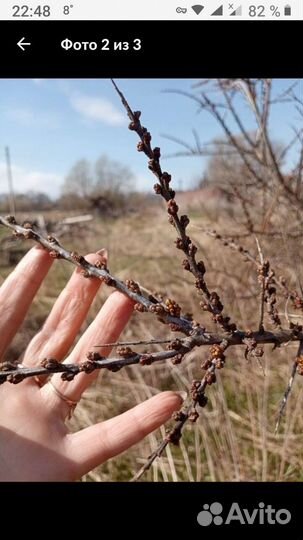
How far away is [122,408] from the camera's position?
2.32m

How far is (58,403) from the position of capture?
97cm

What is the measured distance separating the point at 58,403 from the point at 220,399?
857mm

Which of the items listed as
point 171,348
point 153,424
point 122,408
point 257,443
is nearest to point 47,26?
point 171,348
